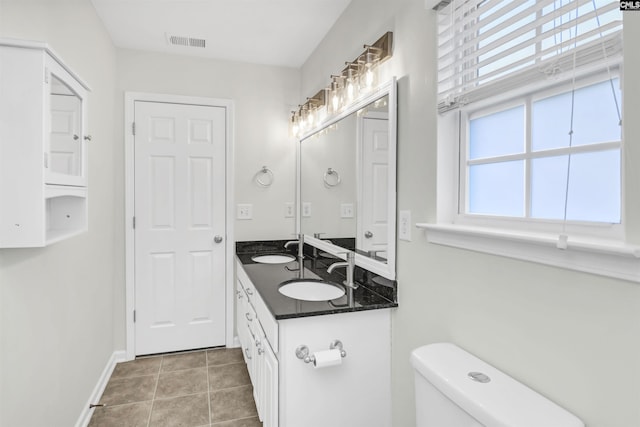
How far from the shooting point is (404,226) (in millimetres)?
1590

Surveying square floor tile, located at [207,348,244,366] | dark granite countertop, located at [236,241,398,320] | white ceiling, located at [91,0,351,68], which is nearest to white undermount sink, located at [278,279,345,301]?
dark granite countertop, located at [236,241,398,320]

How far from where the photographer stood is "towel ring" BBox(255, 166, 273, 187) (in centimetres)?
311

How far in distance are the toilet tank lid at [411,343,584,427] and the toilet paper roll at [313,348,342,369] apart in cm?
36

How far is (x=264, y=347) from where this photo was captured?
173 cm

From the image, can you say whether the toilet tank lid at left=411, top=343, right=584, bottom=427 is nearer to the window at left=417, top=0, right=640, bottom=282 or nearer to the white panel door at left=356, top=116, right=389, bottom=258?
the window at left=417, top=0, right=640, bottom=282

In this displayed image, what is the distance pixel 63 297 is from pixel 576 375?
2.05 m

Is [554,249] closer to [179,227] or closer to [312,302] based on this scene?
[312,302]

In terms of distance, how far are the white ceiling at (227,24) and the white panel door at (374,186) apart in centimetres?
91

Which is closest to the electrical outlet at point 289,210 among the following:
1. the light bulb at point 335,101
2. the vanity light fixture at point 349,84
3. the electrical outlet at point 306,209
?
the electrical outlet at point 306,209

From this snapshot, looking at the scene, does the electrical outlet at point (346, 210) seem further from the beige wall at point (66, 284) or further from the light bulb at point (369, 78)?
the beige wall at point (66, 284)

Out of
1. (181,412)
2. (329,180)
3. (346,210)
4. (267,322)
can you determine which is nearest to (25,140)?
(267,322)

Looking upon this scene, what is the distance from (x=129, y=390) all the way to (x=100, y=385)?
18 centimetres

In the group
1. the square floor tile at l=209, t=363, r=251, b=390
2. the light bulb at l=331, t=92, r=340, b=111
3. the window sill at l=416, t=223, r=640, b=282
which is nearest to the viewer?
the window sill at l=416, t=223, r=640, b=282

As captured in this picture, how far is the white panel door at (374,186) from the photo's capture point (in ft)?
5.71
